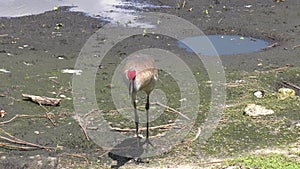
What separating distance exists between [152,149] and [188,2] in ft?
34.3

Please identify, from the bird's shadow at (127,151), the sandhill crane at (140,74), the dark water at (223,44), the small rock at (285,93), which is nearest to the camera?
the sandhill crane at (140,74)

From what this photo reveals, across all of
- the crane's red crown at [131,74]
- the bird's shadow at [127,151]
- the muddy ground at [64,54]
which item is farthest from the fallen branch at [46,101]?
the crane's red crown at [131,74]

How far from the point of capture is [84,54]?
32.9 ft

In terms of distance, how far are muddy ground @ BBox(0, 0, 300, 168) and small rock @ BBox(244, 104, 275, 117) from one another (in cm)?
206

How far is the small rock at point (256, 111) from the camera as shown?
6598 millimetres

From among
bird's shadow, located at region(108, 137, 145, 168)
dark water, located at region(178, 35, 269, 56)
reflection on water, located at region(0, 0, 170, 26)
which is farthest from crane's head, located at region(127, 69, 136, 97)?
reflection on water, located at region(0, 0, 170, 26)

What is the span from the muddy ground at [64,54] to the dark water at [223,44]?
36 centimetres

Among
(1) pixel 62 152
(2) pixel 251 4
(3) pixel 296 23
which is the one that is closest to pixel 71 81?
(1) pixel 62 152

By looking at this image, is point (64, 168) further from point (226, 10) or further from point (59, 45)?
point (226, 10)

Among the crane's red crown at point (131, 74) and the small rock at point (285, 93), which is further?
the small rock at point (285, 93)

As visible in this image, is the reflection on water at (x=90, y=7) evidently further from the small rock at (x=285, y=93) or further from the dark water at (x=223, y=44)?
the small rock at (x=285, y=93)

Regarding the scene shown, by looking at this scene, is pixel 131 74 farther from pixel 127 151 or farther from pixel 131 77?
pixel 127 151

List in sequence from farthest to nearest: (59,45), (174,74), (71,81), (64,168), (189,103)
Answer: (59,45), (174,74), (71,81), (189,103), (64,168)

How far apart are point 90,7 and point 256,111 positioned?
9359 millimetres
